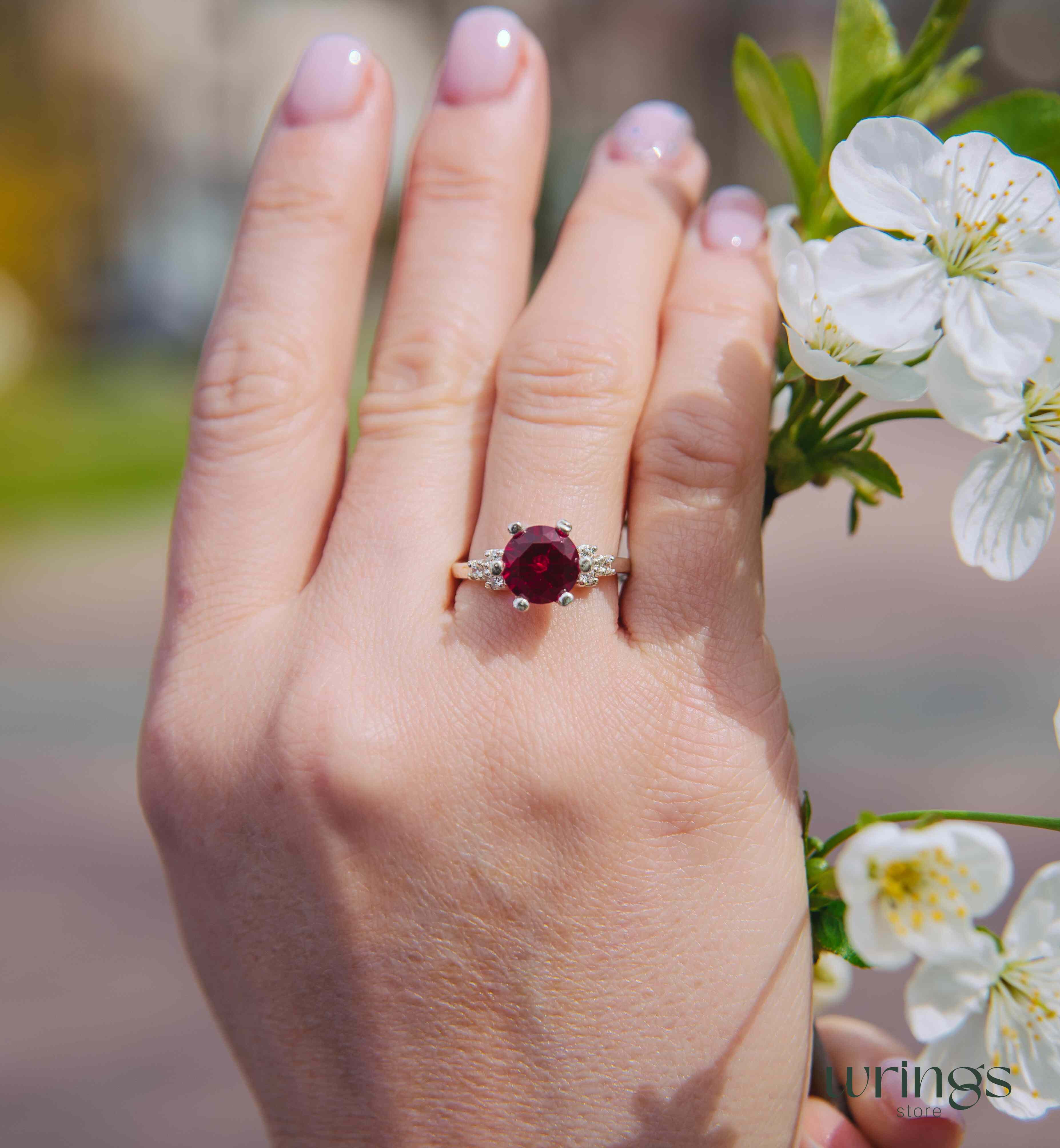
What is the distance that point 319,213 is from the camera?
59.8 inches

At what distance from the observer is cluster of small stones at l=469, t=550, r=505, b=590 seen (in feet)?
3.87

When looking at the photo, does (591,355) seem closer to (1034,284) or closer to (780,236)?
(780,236)

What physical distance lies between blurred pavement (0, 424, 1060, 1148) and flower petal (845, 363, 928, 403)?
3340 millimetres

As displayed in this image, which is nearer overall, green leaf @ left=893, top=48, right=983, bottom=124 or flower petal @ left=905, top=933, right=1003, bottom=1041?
flower petal @ left=905, top=933, right=1003, bottom=1041

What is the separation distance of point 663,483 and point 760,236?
49 cm

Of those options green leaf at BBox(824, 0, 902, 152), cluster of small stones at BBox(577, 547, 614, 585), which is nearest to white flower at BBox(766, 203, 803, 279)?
green leaf at BBox(824, 0, 902, 152)

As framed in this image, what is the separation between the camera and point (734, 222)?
57.6 inches

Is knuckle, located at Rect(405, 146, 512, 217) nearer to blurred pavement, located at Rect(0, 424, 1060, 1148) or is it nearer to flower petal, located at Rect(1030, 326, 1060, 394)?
flower petal, located at Rect(1030, 326, 1060, 394)

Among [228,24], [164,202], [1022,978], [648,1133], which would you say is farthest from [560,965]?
[228,24]

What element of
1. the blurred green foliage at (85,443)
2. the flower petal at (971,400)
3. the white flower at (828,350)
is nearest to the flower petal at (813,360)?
Answer: the white flower at (828,350)

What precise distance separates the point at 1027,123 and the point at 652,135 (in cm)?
60

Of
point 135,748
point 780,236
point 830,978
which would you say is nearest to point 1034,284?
point 780,236

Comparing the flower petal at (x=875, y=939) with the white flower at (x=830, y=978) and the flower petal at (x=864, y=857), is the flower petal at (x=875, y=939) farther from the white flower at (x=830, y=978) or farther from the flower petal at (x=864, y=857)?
the white flower at (x=830, y=978)

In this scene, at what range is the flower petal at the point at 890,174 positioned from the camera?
0.99m
